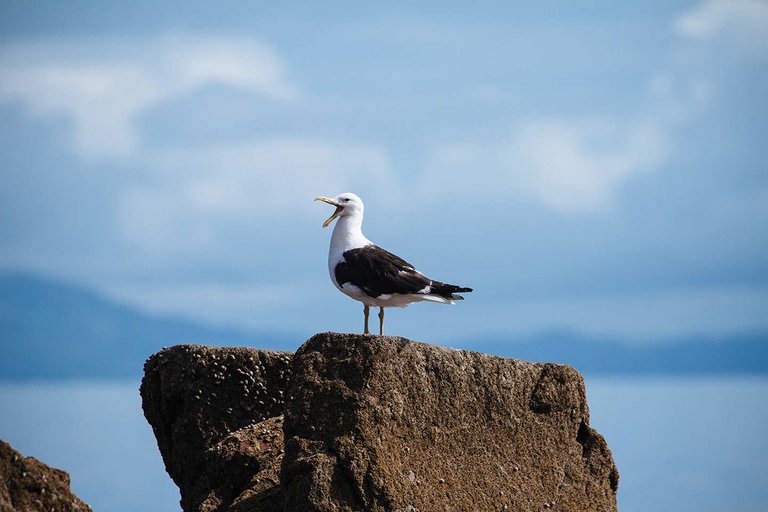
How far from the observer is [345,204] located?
1241 centimetres

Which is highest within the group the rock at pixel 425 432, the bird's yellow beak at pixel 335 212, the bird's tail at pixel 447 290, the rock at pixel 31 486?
the bird's yellow beak at pixel 335 212

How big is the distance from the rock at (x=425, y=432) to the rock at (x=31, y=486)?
1.87 metres

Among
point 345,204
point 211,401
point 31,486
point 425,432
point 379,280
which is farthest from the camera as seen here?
point 345,204

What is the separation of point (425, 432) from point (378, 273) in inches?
107

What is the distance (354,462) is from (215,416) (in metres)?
3.11

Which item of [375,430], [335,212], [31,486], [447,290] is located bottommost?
[31,486]

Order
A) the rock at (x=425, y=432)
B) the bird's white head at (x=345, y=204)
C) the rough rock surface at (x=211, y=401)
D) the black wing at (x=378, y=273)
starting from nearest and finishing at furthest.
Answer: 1. the rock at (x=425, y=432)
2. the rough rock surface at (x=211, y=401)
3. the black wing at (x=378, y=273)
4. the bird's white head at (x=345, y=204)

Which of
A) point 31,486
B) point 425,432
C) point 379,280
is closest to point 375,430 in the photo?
point 425,432

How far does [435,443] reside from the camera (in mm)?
8805

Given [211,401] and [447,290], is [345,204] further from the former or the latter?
[211,401]

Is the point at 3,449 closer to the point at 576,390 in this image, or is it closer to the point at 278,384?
the point at 278,384

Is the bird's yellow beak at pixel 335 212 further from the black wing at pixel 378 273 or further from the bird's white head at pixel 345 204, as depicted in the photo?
the black wing at pixel 378 273

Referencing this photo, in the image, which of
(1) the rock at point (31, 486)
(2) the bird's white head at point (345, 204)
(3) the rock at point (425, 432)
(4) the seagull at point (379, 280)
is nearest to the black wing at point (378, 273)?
(4) the seagull at point (379, 280)

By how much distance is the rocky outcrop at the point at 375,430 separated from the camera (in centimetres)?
827
